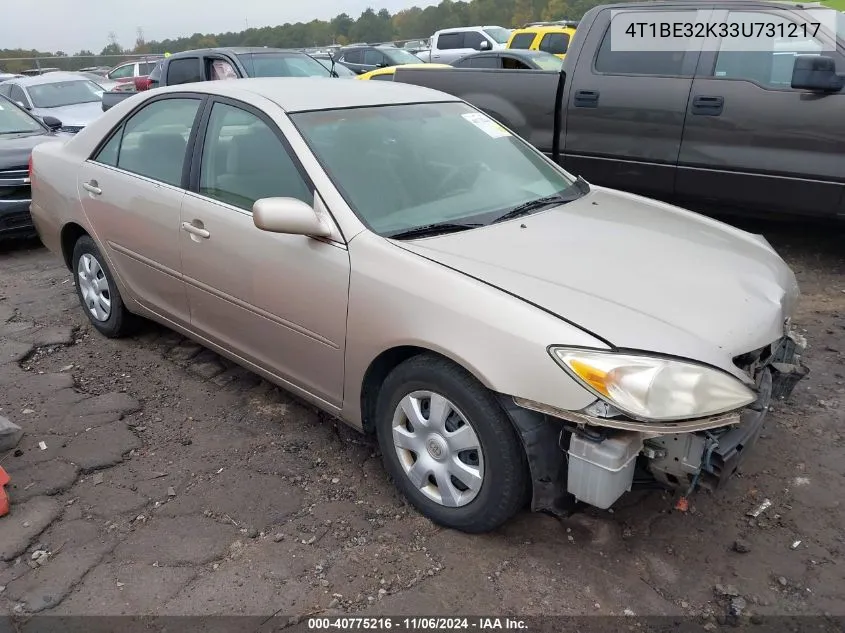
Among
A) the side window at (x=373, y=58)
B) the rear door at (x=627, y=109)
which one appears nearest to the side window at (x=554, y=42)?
the side window at (x=373, y=58)

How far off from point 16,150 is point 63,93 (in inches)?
224

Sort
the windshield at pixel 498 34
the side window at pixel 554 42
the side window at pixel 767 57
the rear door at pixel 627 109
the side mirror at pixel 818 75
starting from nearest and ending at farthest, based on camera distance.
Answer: the side mirror at pixel 818 75
the side window at pixel 767 57
the rear door at pixel 627 109
the side window at pixel 554 42
the windshield at pixel 498 34

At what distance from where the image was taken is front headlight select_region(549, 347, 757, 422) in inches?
85.8

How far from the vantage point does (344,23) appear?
5675cm

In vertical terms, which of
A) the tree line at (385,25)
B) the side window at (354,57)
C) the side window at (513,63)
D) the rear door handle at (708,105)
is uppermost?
the tree line at (385,25)

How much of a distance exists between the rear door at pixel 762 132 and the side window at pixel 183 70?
6579 millimetres

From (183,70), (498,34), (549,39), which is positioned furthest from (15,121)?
(498,34)

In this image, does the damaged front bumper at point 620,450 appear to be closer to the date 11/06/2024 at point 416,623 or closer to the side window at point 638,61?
Answer: the date 11/06/2024 at point 416,623

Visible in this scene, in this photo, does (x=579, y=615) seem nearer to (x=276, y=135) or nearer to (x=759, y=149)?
(x=276, y=135)

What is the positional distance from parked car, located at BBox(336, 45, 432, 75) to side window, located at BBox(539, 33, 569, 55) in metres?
3.01

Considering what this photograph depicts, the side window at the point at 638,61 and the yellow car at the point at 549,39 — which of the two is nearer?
the side window at the point at 638,61

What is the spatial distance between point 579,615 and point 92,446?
2.37 meters

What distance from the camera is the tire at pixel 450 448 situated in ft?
7.97

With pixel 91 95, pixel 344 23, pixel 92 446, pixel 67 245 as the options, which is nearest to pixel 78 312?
pixel 67 245
